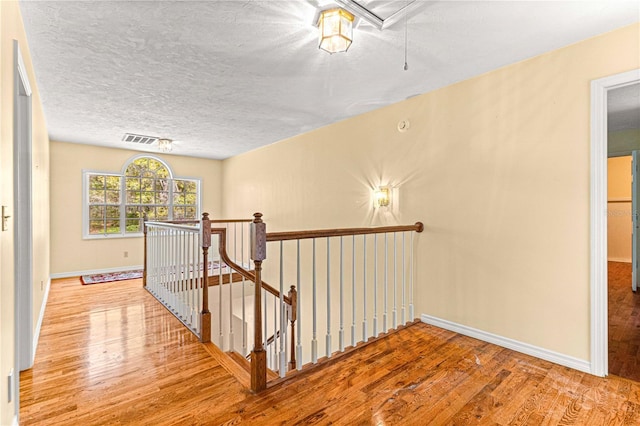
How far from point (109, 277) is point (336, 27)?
5597mm

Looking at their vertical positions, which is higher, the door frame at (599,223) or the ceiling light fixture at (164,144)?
the ceiling light fixture at (164,144)

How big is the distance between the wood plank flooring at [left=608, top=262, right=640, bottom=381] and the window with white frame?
6931 millimetres

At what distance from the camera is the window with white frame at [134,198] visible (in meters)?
5.70

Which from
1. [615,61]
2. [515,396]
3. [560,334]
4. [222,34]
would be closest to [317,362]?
[515,396]

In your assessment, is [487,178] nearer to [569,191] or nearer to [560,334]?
[569,191]

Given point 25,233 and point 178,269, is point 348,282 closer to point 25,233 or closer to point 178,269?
point 178,269

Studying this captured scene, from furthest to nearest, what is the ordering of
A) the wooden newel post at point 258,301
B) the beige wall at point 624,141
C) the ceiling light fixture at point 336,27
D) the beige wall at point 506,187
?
the beige wall at point 624,141
the beige wall at point 506,187
the wooden newel post at point 258,301
the ceiling light fixture at point 336,27

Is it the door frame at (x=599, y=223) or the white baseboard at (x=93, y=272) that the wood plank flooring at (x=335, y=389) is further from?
the white baseboard at (x=93, y=272)

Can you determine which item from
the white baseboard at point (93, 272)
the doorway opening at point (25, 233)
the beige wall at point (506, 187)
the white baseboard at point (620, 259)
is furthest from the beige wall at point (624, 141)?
the white baseboard at point (93, 272)

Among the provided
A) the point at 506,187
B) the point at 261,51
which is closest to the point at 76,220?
the point at 261,51

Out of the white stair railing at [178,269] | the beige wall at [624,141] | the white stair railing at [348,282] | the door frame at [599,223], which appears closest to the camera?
the door frame at [599,223]

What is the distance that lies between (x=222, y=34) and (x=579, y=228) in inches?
116

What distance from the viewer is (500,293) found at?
259 centimetres

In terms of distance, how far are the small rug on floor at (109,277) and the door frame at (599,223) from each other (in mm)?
6060
